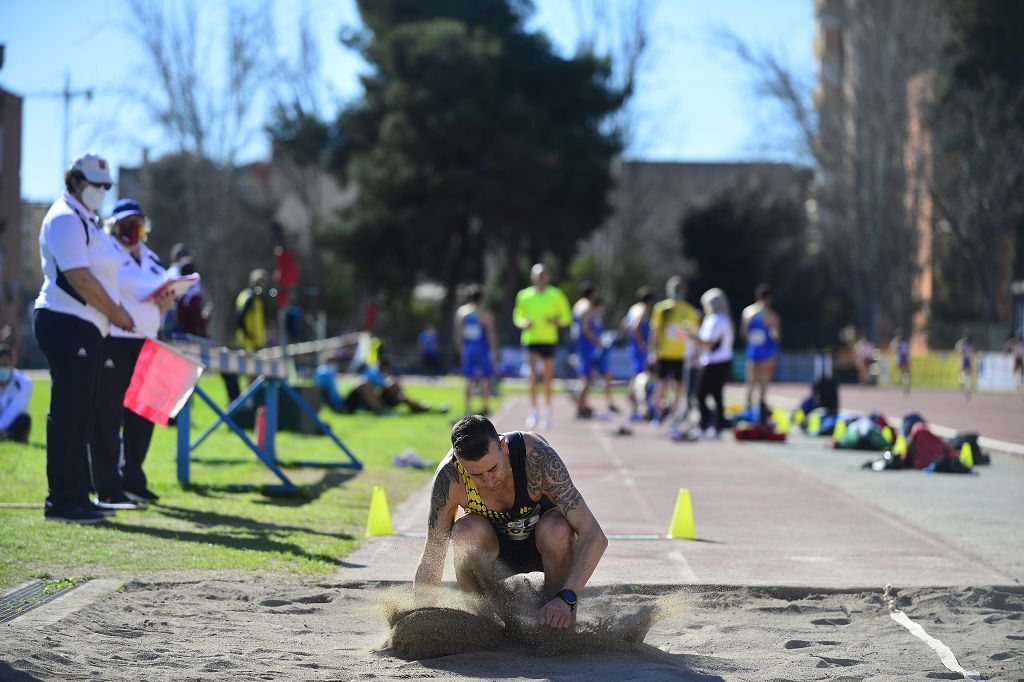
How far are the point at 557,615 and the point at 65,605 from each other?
2.27 metres

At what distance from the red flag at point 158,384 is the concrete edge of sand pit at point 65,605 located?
2.39 metres

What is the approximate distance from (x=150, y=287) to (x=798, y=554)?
192 inches

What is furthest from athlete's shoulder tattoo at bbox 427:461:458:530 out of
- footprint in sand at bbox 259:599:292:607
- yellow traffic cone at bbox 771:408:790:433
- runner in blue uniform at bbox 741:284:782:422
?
runner in blue uniform at bbox 741:284:782:422

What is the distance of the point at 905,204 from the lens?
54969 millimetres

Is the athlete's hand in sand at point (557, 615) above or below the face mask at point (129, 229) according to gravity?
below

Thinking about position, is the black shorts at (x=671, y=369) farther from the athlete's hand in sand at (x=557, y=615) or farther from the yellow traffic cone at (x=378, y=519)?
the athlete's hand in sand at (x=557, y=615)

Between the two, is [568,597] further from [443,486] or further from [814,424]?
[814,424]

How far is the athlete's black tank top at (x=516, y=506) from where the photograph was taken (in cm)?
585

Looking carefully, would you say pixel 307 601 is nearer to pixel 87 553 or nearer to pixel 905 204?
pixel 87 553

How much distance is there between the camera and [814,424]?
20250 millimetres

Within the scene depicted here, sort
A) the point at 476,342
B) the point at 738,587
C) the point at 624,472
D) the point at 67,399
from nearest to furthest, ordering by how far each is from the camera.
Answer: the point at 738,587
the point at 67,399
the point at 624,472
the point at 476,342

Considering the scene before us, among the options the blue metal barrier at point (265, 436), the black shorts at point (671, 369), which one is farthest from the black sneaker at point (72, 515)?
the black shorts at point (671, 369)

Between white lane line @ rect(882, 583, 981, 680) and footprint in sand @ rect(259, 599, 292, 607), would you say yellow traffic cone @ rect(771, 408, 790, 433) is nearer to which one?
white lane line @ rect(882, 583, 981, 680)

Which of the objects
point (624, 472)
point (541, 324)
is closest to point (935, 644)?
point (624, 472)
